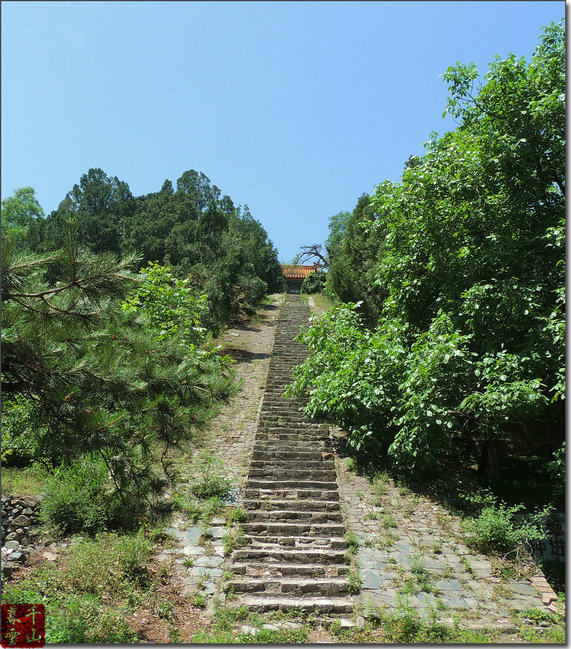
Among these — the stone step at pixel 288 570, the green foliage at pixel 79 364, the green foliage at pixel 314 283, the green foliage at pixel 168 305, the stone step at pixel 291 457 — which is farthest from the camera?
the green foliage at pixel 314 283

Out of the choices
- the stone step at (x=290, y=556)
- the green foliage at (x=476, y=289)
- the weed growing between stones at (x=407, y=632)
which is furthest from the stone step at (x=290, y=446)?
the weed growing between stones at (x=407, y=632)

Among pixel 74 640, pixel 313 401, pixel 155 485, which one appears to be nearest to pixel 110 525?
pixel 155 485

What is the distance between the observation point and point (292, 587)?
6.02 meters

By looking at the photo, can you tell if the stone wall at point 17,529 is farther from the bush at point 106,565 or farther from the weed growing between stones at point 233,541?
the weed growing between stones at point 233,541

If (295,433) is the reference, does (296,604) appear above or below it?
below

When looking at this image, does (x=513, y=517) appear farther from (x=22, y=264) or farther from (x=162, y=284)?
(x=162, y=284)

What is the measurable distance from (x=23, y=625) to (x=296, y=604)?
2947 mm

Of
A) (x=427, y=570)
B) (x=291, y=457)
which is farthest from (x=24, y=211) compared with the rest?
(x=427, y=570)

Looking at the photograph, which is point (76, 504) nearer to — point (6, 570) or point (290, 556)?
point (6, 570)

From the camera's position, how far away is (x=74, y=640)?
164 inches

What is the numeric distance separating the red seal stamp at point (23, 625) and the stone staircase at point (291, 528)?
88.2 inches

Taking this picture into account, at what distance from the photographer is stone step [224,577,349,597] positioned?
594cm

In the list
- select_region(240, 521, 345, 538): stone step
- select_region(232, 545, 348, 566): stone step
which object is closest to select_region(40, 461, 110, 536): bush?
select_region(232, 545, 348, 566): stone step

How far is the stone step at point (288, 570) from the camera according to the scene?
6289mm
